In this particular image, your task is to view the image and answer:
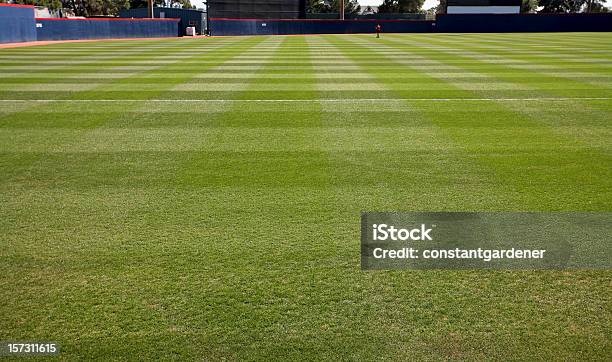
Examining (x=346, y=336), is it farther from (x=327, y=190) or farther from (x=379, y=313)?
(x=327, y=190)

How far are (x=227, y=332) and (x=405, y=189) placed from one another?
3506 mm

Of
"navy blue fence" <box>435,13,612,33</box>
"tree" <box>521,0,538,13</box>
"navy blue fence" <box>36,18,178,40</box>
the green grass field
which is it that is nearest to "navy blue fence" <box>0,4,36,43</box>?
"navy blue fence" <box>36,18,178,40</box>

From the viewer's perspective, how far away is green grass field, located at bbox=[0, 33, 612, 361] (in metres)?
3.78

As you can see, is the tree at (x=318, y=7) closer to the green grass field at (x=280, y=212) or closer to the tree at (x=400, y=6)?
the tree at (x=400, y=6)

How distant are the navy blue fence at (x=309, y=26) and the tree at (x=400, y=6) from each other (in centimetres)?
5284

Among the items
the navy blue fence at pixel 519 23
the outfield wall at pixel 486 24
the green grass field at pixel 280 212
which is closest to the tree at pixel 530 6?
the navy blue fence at pixel 519 23

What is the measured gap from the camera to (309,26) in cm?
5559

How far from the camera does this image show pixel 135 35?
45906 mm

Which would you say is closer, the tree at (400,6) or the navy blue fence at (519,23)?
the navy blue fence at (519,23)

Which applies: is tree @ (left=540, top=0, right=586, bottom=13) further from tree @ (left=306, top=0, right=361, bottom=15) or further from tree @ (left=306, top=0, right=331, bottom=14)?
tree @ (left=306, top=0, right=331, bottom=14)

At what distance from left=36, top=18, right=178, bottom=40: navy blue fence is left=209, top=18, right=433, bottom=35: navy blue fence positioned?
538cm

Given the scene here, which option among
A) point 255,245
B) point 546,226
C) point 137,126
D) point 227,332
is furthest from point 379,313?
point 137,126

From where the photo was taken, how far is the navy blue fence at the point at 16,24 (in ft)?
109

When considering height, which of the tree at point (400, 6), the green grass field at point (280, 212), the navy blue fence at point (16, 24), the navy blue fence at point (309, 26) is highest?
the tree at point (400, 6)
